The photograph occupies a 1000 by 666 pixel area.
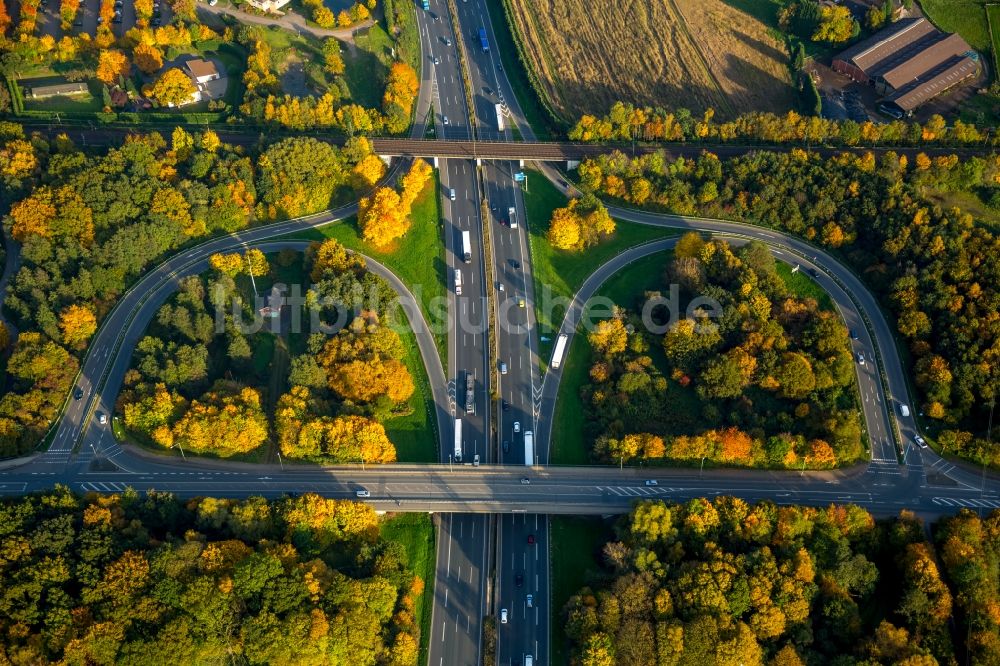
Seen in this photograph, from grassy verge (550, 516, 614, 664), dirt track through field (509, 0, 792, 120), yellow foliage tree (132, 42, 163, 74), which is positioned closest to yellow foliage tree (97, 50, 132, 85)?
yellow foliage tree (132, 42, 163, 74)

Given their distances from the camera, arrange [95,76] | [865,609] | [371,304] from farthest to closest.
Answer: [95,76] → [371,304] → [865,609]

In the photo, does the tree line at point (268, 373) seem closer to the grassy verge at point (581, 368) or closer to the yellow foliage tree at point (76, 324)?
the yellow foliage tree at point (76, 324)

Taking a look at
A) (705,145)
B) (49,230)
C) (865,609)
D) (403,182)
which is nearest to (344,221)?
(403,182)

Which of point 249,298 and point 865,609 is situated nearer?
point 865,609

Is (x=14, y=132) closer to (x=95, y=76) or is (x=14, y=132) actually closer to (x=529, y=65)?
(x=95, y=76)

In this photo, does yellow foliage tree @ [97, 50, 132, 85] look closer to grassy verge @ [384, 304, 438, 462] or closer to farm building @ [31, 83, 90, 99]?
farm building @ [31, 83, 90, 99]
